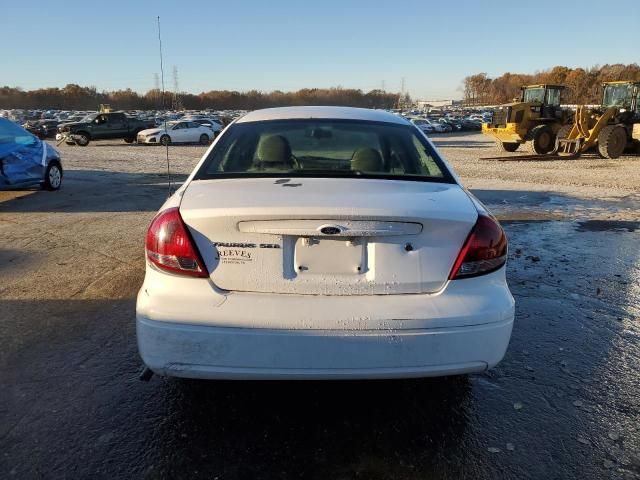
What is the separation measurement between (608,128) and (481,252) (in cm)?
2054

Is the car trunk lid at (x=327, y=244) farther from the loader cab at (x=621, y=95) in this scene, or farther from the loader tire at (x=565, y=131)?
the loader cab at (x=621, y=95)

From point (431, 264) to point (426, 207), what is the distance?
0.26m

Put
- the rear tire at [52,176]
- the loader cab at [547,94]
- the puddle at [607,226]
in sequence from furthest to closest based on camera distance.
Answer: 1. the loader cab at [547,94]
2. the rear tire at [52,176]
3. the puddle at [607,226]

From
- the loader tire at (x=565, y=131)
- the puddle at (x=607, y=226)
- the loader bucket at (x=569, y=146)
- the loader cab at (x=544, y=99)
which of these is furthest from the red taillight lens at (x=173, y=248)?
the loader cab at (x=544, y=99)

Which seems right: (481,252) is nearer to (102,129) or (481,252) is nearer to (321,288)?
(321,288)

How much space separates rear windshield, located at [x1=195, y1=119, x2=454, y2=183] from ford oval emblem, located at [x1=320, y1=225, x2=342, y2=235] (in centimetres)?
59

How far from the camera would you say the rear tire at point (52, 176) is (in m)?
9.90

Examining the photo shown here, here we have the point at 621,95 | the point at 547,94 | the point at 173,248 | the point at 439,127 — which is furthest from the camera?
the point at 439,127

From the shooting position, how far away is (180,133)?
2980cm

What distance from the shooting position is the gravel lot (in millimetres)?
2373

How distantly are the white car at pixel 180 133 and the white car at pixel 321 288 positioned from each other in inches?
1058

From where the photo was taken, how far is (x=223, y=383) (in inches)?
120

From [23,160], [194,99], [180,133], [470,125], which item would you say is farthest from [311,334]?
[194,99]

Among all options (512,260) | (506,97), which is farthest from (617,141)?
(506,97)
